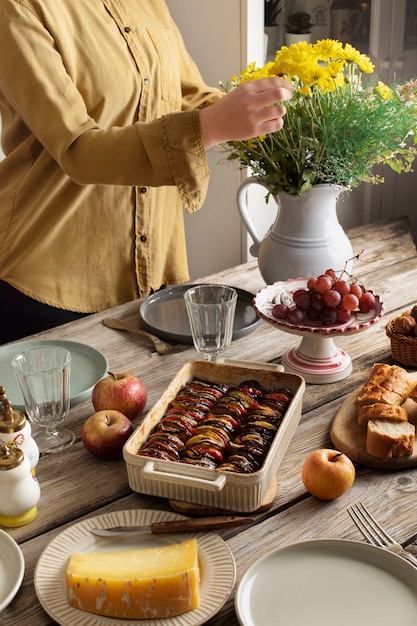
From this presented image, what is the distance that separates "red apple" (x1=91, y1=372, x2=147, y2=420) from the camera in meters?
1.25

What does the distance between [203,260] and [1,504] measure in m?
2.15

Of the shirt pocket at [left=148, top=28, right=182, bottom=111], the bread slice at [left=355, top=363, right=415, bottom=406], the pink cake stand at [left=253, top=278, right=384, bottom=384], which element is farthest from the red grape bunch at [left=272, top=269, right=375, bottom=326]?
the shirt pocket at [left=148, top=28, right=182, bottom=111]

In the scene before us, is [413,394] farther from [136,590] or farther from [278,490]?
[136,590]

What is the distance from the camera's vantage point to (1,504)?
1.01 m

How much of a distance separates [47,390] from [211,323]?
14.0 inches

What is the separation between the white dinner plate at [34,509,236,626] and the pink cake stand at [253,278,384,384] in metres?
0.48

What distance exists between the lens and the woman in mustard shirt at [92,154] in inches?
61.6

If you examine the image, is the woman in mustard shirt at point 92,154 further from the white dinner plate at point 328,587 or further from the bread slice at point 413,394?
the white dinner plate at point 328,587

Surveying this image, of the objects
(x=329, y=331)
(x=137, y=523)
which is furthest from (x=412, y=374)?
(x=137, y=523)

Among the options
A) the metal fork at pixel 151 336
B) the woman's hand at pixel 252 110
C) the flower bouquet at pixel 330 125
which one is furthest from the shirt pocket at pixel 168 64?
the metal fork at pixel 151 336

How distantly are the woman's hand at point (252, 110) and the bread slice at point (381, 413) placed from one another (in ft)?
1.84

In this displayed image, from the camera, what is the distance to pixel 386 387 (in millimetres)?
1266

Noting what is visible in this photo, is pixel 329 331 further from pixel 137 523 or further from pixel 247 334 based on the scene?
pixel 137 523

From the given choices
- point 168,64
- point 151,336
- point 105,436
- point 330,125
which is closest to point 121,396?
point 105,436
